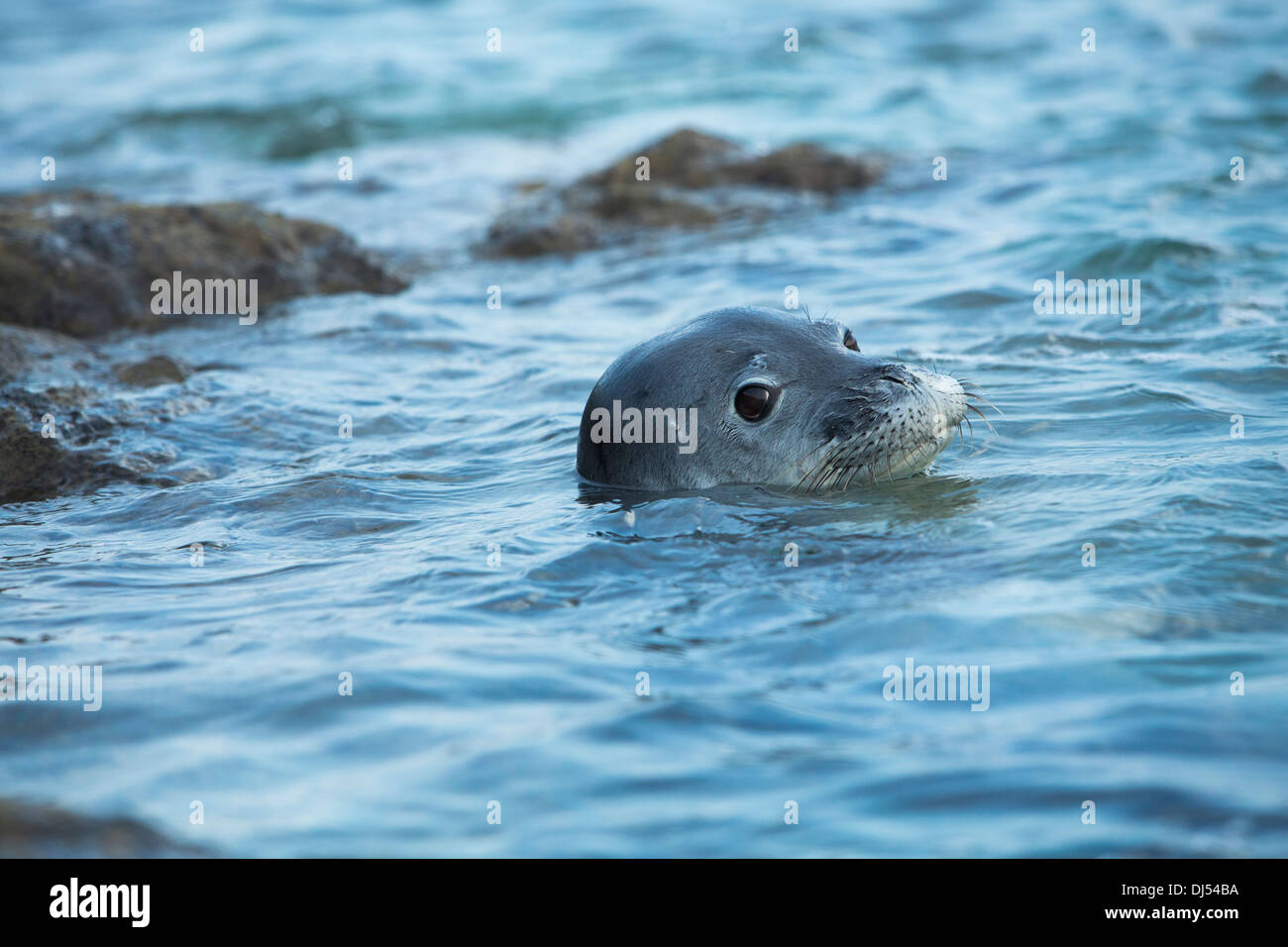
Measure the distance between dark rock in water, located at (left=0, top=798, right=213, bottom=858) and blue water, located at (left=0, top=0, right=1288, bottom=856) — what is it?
0.06m

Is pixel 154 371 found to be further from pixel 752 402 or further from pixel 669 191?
pixel 669 191

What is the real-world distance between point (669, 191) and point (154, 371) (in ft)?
17.1

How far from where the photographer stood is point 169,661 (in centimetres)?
465

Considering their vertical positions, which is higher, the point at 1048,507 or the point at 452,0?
the point at 452,0

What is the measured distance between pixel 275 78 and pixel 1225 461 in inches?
662

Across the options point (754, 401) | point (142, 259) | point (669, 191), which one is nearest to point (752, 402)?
point (754, 401)

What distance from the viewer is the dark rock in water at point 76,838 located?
3500 millimetres

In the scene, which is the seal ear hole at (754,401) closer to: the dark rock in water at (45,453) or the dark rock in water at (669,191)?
the dark rock in water at (45,453)

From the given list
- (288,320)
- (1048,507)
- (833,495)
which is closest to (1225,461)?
(1048,507)

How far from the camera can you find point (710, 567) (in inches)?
207

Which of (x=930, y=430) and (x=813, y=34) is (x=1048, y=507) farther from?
(x=813, y=34)

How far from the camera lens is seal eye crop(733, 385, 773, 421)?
601 centimetres

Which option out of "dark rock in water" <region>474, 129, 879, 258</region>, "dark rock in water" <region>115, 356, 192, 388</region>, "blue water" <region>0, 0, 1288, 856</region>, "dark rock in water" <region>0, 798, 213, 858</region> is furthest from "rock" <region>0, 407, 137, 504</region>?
"dark rock in water" <region>474, 129, 879, 258</region>

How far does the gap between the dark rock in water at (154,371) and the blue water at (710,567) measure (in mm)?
218
